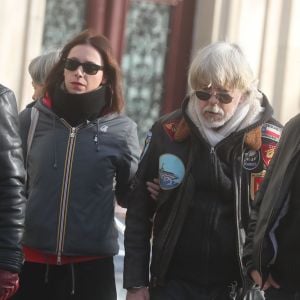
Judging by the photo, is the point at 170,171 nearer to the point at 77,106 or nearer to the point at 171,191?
the point at 171,191

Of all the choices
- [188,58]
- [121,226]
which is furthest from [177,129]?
[188,58]

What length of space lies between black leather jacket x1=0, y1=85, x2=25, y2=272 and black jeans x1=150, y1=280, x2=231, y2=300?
72 centimetres

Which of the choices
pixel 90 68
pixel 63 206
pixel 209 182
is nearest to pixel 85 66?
pixel 90 68

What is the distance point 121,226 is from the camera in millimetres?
5168

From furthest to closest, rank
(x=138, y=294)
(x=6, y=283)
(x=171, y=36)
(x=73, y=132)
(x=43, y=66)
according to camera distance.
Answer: (x=171, y=36) < (x=43, y=66) < (x=73, y=132) < (x=138, y=294) < (x=6, y=283)

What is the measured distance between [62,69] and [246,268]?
1.42 m

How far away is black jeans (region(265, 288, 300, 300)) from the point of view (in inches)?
132

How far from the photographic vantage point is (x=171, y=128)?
389cm

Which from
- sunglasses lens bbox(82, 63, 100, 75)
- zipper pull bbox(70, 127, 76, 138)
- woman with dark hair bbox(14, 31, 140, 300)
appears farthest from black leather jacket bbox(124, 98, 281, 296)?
sunglasses lens bbox(82, 63, 100, 75)

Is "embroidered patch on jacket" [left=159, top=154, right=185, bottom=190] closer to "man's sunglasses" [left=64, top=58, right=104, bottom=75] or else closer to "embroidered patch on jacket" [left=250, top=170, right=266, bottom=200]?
"embroidered patch on jacket" [left=250, top=170, right=266, bottom=200]

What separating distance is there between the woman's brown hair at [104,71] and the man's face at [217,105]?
2.27 feet

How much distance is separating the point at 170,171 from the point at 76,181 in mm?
486

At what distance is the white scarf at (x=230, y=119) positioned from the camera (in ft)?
12.4

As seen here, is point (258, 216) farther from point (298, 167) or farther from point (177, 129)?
point (177, 129)
